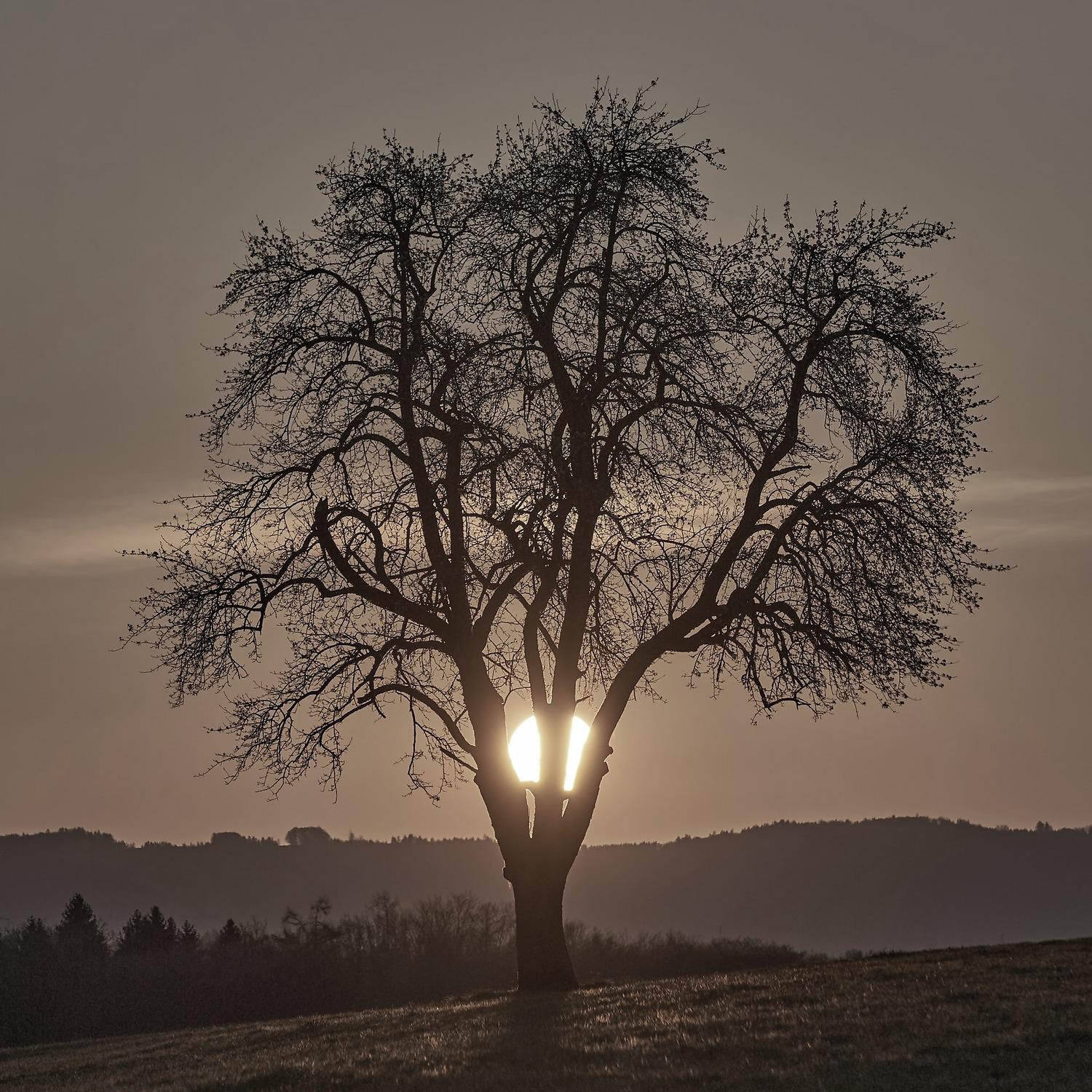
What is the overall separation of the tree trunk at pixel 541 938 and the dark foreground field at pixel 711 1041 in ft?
2.37

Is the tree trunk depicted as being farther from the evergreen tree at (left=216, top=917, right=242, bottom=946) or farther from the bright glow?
the evergreen tree at (left=216, top=917, right=242, bottom=946)

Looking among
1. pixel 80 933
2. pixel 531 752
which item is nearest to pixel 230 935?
pixel 80 933

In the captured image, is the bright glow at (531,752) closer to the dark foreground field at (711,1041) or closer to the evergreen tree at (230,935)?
the dark foreground field at (711,1041)

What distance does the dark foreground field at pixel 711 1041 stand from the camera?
12.4 meters

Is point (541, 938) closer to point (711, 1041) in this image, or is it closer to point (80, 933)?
point (711, 1041)

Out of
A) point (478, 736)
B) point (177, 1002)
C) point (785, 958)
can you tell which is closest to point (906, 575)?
point (478, 736)

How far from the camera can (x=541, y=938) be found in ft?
69.8

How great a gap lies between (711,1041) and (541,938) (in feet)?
24.4

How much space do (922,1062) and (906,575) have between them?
1046 centimetres

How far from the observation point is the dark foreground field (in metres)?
12.4

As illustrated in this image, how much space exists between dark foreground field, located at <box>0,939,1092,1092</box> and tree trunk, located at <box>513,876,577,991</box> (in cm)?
72

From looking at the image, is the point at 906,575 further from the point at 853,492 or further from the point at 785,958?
the point at 785,958

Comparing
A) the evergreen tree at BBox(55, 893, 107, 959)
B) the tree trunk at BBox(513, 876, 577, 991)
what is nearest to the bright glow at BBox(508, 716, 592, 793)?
the tree trunk at BBox(513, 876, 577, 991)

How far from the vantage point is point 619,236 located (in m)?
23.2
